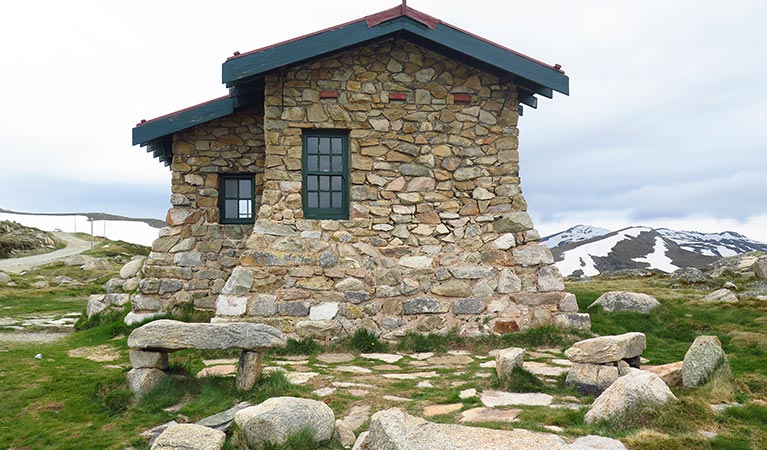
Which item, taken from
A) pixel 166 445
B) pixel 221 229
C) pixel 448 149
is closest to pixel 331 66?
pixel 448 149

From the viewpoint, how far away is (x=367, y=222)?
9.82m

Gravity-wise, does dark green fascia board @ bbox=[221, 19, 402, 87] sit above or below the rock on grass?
above

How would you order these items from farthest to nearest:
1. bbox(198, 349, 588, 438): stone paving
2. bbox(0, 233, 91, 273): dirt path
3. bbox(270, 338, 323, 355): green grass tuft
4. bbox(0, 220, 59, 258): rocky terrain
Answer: bbox(0, 220, 59, 258): rocky terrain
bbox(0, 233, 91, 273): dirt path
bbox(270, 338, 323, 355): green grass tuft
bbox(198, 349, 588, 438): stone paving

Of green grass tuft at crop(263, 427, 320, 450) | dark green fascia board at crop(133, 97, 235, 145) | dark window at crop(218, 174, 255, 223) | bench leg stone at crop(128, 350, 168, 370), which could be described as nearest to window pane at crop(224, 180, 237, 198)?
dark window at crop(218, 174, 255, 223)

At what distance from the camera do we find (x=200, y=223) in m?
11.7

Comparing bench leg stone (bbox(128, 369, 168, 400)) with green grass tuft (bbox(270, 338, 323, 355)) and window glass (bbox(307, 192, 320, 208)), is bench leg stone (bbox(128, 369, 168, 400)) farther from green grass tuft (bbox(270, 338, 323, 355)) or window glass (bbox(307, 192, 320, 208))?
window glass (bbox(307, 192, 320, 208))

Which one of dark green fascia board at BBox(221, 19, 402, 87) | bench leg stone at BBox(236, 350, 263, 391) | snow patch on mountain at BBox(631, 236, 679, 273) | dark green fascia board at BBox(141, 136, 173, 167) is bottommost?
bench leg stone at BBox(236, 350, 263, 391)

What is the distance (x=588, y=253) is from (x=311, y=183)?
3462 centimetres

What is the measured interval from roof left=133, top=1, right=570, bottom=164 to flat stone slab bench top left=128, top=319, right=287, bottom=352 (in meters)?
4.79

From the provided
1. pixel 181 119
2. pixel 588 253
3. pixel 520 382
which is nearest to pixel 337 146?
pixel 181 119

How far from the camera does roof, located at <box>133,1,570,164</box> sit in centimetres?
930

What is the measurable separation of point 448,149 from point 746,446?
22.4ft

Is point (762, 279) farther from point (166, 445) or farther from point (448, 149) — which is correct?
point (166, 445)

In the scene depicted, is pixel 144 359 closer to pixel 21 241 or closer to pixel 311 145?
pixel 311 145
